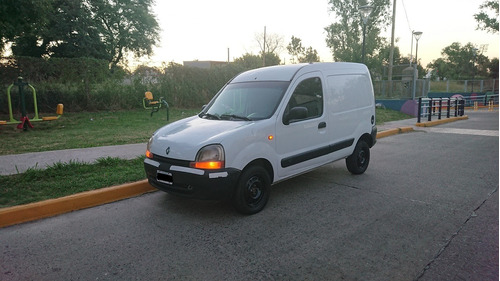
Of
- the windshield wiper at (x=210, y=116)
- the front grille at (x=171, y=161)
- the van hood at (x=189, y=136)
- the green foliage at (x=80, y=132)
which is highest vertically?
the windshield wiper at (x=210, y=116)

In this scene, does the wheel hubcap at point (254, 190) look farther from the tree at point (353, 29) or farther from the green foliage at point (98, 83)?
the tree at point (353, 29)

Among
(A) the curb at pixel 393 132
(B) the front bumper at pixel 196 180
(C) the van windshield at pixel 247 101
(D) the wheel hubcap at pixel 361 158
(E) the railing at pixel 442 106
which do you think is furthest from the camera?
(E) the railing at pixel 442 106

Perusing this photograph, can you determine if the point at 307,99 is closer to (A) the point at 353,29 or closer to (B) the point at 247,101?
(B) the point at 247,101

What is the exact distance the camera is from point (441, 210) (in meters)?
4.44

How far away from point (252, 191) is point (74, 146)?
5.39 meters

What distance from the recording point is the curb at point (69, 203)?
160 inches

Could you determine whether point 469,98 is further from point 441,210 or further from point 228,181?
point 228,181

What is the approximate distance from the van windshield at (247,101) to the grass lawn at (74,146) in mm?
1712

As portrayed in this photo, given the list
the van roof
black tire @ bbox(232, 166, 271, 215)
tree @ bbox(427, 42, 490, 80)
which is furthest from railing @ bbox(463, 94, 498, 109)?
tree @ bbox(427, 42, 490, 80)

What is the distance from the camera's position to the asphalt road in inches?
118

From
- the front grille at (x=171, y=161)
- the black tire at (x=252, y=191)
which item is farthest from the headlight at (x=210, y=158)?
the black tire at (x=252, y=191)

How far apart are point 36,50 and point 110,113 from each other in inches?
911

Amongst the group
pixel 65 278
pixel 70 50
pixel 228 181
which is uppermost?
pixel 70 50

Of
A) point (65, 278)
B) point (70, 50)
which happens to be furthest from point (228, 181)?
point (70, 50)
